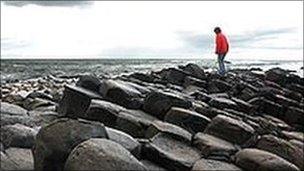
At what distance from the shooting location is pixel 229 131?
32.3 ft

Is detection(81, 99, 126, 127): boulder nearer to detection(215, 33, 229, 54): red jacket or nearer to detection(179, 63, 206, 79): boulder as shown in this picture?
detection(179, 63, 206, 79): boulder

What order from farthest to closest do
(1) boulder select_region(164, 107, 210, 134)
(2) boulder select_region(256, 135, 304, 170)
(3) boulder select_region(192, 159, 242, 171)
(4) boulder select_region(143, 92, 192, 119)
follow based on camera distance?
(4) boulder select_region(143, 92, 192, 119) → (1) boulder select_region(164, 107, 210, 134) → (2) boulder select_region(256, 135, 304, 170) → (3) boulder select_region(192, 159, 242, 171)

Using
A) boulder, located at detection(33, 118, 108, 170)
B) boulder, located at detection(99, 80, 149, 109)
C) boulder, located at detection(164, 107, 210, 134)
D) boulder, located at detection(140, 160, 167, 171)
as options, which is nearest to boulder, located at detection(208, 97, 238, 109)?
boulder, located at detection(99, 80, 149, 109)

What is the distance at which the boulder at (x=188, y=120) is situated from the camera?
1011cm

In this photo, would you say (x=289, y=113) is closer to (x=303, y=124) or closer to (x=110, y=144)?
(x=303, y=124)

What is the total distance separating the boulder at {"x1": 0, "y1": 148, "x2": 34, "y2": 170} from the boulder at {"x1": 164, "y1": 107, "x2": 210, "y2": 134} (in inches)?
126

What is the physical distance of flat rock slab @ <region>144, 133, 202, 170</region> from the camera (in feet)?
26.5

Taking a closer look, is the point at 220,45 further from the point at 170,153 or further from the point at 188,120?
the point at 170,153

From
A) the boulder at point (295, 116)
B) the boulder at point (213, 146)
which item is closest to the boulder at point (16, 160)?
the boulder at point (213, 146)

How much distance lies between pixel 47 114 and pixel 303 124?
22.4 ft

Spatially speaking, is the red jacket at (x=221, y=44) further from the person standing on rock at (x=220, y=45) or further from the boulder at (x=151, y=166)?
the boulder at (x=151, y=166)

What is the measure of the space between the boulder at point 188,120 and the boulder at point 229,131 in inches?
7.8

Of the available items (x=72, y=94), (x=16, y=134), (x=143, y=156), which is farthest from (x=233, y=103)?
(x=16, y=134)

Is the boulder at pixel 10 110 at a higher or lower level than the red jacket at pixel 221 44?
lower
